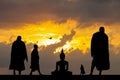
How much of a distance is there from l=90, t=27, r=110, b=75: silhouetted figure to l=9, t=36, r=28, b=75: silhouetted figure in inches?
219

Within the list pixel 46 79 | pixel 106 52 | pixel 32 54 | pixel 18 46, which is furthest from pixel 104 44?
pixel 32 54

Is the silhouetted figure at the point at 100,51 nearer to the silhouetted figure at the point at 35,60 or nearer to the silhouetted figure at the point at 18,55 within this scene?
the silhouetted figure at the point at 18,55

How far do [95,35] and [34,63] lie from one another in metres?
9.48

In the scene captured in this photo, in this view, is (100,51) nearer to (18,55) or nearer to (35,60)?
(18,55)

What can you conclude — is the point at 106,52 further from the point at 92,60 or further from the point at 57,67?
the point at 57,67

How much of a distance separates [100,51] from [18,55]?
20.8 feet

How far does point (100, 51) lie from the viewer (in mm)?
25812

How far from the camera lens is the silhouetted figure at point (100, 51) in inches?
994

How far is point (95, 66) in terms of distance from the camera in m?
25.7

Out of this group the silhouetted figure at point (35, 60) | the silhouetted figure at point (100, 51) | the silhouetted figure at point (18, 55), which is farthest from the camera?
the silhouetted figure at point (35, 60)

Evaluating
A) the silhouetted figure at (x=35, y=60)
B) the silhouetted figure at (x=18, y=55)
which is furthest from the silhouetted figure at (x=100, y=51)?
the silhouetted figure at (x=35, y=60)

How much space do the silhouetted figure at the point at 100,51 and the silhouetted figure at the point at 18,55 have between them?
557 cm

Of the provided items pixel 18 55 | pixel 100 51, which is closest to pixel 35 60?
pixel 18 55

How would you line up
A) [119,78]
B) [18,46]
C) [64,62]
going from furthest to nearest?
[18,46], [119,78], [64,62]
